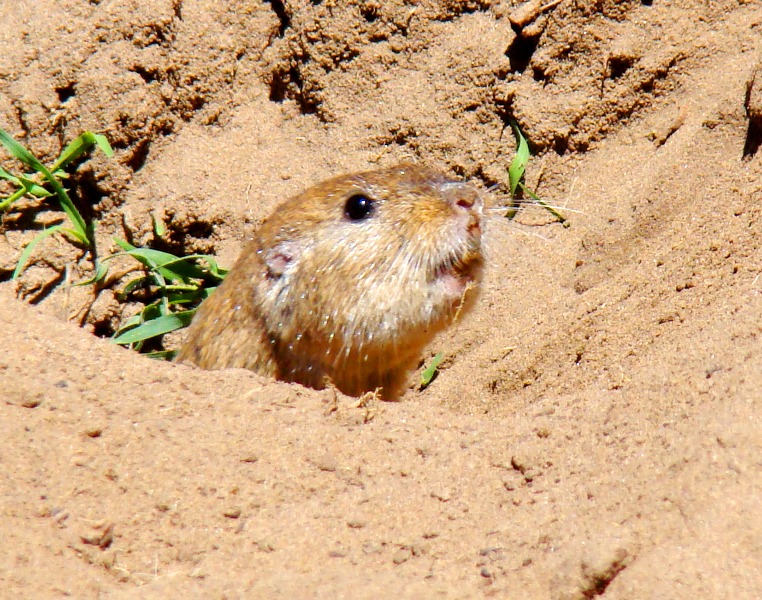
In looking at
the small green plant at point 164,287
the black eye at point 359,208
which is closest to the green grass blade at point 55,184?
the small green plant at point 164,287

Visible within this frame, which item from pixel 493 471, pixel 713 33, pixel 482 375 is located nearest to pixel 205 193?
pixel 482 375

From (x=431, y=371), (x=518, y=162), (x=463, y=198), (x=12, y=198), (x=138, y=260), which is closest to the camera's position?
(x=463, y=198)

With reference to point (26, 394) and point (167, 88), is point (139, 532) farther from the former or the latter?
point (167, 88)

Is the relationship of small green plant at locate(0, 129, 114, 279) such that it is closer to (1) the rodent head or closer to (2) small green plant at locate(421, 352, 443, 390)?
(1) the rodent head

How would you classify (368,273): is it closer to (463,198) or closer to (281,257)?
(281,257)

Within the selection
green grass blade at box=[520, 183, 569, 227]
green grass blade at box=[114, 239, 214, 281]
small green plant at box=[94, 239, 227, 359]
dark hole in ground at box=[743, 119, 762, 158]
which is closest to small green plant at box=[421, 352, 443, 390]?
green grass blade at box=[520, 183, 569, 227]

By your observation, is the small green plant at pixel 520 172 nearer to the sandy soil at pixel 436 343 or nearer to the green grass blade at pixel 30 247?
the sandy soil at pixel 436 343

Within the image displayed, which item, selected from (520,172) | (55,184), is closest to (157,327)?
(55,184)
